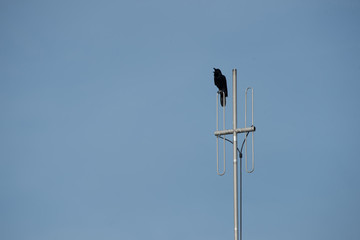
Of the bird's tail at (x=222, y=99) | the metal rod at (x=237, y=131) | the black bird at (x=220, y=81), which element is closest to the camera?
the metal rod at (x=237, y=131)

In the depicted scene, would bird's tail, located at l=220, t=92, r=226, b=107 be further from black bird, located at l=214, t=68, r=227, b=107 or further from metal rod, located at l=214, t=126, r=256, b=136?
metal rod, located at l=214, t=126, r=256, b=136

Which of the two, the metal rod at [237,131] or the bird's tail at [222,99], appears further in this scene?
the bird's tail at [222,99]

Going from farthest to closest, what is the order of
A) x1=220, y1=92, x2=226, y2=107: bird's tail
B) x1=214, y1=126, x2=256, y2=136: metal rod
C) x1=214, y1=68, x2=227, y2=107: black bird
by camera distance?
1. x1=220, y1=92, x2=226, y2=107: bird's tail
2. x1=214, y1=68, x2=227, y2=107: black bird
3. x1=214, y1=126, x2=256, y2=136: metal rod

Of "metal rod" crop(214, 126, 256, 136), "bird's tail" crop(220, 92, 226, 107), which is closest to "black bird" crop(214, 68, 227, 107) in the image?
"bird's tail" crop(220, 92, 226, 107)

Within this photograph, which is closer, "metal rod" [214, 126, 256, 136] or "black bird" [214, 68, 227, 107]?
"metal rod" [214, 126, 256, 136]

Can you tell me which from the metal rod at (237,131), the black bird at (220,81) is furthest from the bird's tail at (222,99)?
the metal rod at (237,131)

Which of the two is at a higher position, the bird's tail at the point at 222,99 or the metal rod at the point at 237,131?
the bird's tail at the point at 222,99

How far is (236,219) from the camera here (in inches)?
680

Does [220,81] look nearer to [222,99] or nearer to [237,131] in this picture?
[222,99]

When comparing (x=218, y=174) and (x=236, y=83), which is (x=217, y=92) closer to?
(x=236, y=83)

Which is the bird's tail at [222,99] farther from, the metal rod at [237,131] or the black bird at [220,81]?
the metal rod at [237,131]

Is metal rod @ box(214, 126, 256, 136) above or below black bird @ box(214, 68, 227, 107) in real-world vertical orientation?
below

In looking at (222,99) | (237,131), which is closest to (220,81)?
(222,99)

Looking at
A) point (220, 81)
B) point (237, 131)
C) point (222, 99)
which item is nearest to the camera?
point (237, 131)
